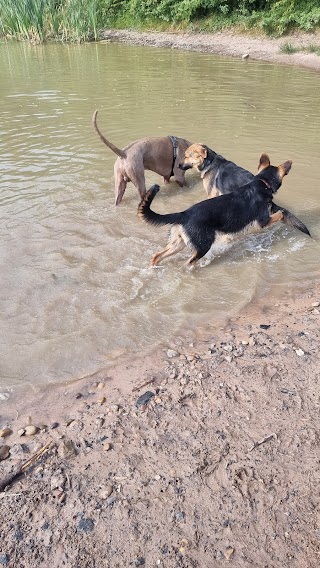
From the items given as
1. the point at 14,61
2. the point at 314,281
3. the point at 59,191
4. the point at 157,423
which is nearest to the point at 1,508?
the point at 157,423

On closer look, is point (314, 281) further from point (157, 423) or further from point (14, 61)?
point (14, 61)

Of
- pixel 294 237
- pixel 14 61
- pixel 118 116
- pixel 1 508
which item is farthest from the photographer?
pixel 14 61

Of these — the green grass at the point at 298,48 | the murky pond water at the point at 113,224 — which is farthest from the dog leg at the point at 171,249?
the green grass at the point at 298,48

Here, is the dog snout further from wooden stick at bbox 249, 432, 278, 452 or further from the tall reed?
the tall reed

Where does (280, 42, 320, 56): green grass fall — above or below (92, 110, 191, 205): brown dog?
above

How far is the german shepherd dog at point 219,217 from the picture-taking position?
4492mm

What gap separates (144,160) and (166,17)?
71.6 ft

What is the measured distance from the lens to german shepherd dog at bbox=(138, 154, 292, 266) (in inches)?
177

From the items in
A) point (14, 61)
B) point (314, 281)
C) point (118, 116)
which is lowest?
point (314, 281)

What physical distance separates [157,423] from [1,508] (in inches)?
40.6

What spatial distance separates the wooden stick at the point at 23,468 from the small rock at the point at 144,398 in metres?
0.65

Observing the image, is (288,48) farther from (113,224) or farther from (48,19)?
(113,224)

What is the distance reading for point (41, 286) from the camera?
4.44m

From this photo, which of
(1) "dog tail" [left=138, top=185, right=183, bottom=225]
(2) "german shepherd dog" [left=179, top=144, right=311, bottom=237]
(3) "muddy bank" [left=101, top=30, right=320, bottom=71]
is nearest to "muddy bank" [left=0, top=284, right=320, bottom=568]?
(1) "dog tail" [left=138, top=185, right=183, bottom=225]
